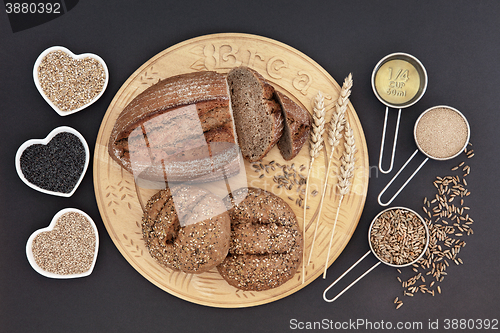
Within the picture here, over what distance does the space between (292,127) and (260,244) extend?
3.28ft

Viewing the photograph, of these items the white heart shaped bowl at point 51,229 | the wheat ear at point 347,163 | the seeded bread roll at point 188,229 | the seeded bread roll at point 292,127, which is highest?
the seeded bread roll at point 292,127

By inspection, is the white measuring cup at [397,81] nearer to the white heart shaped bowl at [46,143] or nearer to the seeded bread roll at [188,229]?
the seeded bread roll at [188,229]

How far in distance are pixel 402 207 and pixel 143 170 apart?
233cm

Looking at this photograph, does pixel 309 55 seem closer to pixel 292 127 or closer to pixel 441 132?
pixel 292 127

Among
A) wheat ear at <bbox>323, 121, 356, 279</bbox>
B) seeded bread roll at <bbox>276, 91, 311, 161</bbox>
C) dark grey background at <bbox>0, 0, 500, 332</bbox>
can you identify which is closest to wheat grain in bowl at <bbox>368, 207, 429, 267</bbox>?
dark grey background at <bbox>0, 0, 500, 332</bbox>

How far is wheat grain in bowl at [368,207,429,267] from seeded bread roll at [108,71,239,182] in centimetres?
155

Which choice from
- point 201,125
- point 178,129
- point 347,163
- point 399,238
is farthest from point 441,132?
point 178,129

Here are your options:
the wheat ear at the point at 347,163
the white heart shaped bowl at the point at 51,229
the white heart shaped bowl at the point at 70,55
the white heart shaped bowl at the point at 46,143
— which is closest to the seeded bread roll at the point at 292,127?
the wheat ear at the point at 347,163

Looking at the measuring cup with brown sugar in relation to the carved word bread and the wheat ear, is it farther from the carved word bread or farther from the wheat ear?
the carved word bread

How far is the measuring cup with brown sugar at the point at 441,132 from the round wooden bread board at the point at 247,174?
528 millimetres

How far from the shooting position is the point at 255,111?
8.09 feet

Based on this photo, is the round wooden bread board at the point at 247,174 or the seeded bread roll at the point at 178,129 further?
the round wooden bread board at the point at 247,174

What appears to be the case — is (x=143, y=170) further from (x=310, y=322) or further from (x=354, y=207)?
(x=310, y=322)

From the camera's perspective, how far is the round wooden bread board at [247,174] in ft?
8.82
